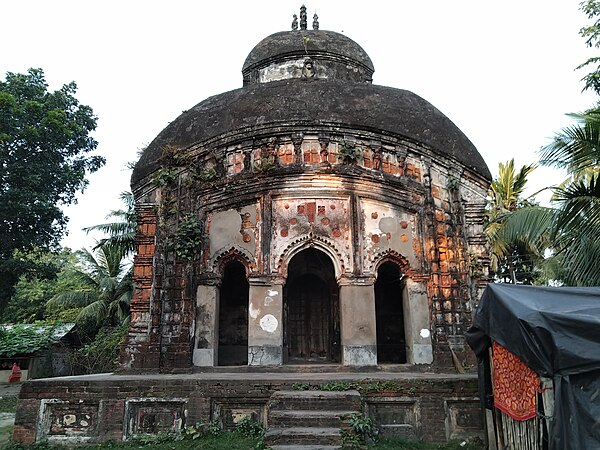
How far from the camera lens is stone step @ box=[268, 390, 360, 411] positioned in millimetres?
6852

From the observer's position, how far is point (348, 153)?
405 inches

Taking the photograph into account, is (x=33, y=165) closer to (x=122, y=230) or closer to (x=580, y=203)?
(x=122, y=230)

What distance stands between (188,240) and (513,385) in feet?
21.7

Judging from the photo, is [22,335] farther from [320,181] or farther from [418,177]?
[418,177]

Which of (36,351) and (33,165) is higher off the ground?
(33,165)

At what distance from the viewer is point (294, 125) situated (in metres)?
10.4

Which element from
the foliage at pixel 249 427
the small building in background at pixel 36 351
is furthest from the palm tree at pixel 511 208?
the small building in background at pixel 36 351

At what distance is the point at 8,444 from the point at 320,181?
6.87 m

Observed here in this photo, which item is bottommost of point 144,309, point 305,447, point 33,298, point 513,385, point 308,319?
point 305,447

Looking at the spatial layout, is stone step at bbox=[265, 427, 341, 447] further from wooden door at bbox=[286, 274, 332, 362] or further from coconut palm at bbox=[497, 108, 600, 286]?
wooden door at bbox=[286, 274, 332, 362]

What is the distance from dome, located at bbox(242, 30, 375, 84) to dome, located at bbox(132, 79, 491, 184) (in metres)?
2.35

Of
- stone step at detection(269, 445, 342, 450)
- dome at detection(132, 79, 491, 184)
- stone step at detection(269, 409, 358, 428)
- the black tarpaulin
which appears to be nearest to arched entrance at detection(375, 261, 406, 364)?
dome at detection(132, 79, 491, 184)

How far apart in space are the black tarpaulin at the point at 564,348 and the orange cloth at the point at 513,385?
1.14 ft

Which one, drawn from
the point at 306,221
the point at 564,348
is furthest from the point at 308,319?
the point at 564,348
